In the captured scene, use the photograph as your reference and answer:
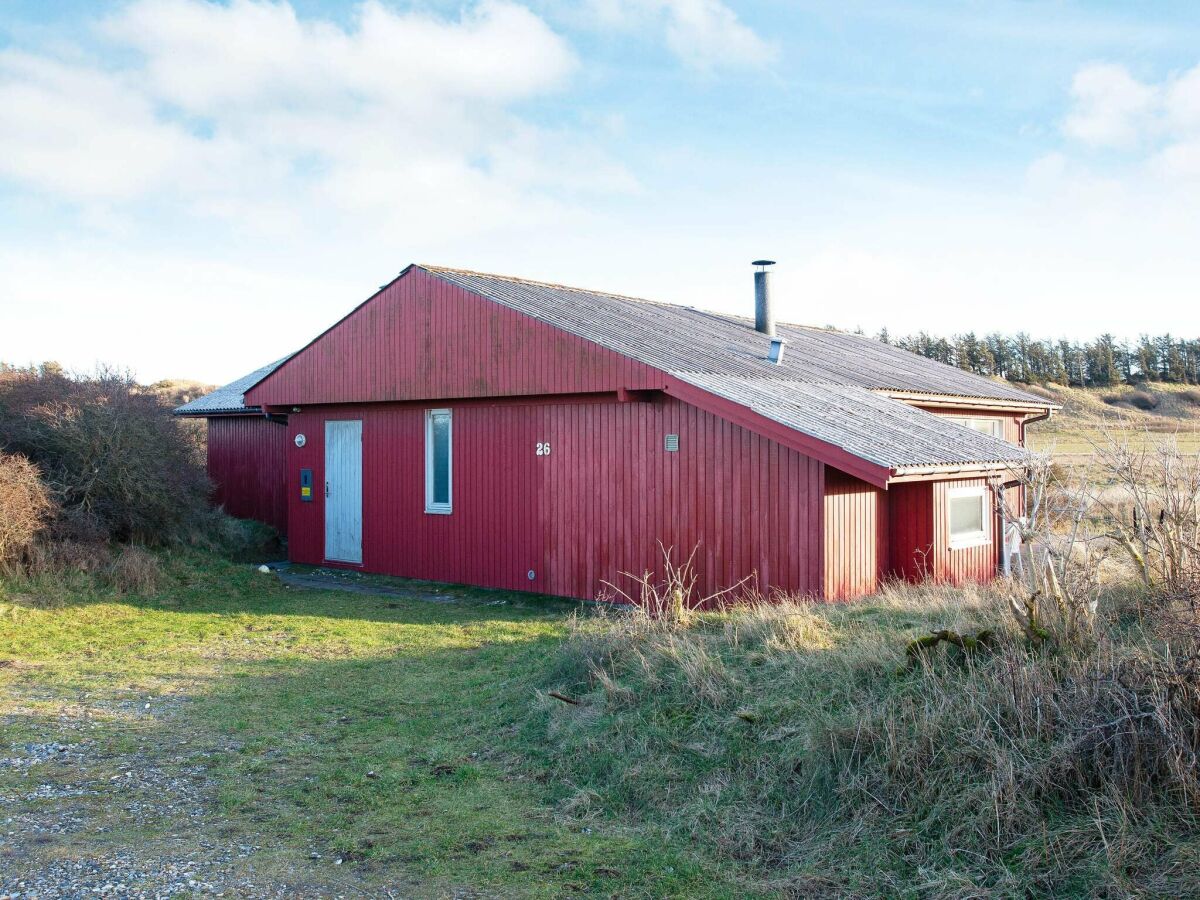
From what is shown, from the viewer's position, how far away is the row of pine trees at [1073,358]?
49.4 m

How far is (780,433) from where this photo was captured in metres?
10.2

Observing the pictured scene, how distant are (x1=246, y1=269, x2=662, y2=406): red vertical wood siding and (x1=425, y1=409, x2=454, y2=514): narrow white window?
1.71 feet

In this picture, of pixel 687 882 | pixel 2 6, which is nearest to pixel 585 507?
pixel 687 882

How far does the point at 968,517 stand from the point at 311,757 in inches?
362

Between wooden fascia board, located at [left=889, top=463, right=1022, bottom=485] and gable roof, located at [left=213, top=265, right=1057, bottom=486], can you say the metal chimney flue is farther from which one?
wooden fascia board, located at [left=889, top=463, right=1022, bottom=485]

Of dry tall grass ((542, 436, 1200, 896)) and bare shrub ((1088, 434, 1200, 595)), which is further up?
bare shrub ((1088, 434, 1200, 595))

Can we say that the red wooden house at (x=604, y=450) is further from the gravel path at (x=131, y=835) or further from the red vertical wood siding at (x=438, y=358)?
Result: the gravel path at (x=131, y=835)

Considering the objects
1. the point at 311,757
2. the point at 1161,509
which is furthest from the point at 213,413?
the point at 1161,509

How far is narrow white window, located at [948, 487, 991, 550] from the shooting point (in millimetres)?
11914

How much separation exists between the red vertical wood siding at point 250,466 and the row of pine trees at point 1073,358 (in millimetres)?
37929

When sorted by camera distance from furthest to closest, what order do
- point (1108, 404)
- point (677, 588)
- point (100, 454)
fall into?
point (1108, 404), point (100, 454), point (677, 588)

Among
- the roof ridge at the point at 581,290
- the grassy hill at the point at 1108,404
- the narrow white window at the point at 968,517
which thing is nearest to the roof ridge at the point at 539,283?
the roof ridge at the point at 581,290

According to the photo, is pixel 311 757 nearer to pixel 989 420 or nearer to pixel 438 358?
pixel 438 358

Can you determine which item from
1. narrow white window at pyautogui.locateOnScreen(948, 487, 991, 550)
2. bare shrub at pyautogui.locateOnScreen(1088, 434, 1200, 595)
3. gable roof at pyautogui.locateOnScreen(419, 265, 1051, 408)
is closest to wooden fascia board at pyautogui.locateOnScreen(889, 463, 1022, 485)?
narrow white window at pyautogui.locateOnScreen(948, 487, 991, 550)
